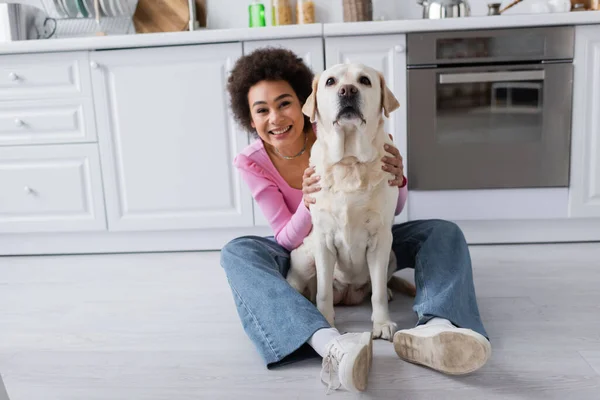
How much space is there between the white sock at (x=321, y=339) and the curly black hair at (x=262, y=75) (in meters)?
0.75

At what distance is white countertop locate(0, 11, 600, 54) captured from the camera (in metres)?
2.22

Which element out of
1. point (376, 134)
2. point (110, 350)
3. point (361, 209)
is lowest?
point (110, 350)

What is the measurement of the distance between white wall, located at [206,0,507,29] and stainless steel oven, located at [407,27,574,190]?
67 centimetres

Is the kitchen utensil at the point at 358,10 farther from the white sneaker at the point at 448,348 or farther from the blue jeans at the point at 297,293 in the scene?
the white sneaker at the point at 448,348

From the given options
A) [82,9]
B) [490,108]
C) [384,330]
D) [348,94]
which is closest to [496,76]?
[490,108]

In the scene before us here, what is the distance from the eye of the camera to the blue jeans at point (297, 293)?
131 cm

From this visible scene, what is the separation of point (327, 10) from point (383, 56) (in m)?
0.74

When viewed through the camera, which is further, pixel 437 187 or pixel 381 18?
pixel 381 18

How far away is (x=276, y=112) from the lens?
1.62 m

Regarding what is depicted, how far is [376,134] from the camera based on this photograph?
1403 millimetres

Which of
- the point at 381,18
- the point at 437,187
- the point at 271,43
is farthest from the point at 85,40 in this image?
the point at 437,187

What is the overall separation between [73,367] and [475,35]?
1.91 m

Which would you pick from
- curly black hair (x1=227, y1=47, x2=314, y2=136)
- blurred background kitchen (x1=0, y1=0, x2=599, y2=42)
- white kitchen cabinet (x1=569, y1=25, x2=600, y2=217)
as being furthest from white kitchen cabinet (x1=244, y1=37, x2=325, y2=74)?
white kitchen cabinet (x1=569, y1=25, x2=600, y2=217)

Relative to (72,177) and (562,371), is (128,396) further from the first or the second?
(72,177)
